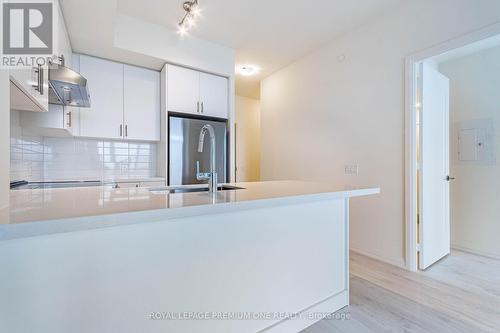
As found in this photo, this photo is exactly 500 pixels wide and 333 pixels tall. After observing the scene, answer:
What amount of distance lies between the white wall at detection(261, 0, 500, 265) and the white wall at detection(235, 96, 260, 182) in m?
1.86

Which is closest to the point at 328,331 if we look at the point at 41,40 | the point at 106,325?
the point at 106,325

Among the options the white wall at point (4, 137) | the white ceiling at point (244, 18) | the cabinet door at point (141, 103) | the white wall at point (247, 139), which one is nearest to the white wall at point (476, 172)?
the white ceiling at point (244, 18)

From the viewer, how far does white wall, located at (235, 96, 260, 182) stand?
17.5 ft

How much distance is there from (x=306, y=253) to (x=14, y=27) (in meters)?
2.06

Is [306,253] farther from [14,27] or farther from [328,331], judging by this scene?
[14,27]

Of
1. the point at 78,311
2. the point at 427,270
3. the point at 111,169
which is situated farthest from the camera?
the point at 111,169

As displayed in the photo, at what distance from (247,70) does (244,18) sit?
4.53 ft

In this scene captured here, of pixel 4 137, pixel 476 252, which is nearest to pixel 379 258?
pixel 476 252

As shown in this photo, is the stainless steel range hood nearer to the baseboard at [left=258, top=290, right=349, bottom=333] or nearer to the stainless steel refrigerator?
the stainless steel refrigerator

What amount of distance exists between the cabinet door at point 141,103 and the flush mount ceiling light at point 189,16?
0.73m

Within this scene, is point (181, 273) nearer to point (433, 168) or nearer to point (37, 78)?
point (37, 78)

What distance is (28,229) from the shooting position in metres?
0.65

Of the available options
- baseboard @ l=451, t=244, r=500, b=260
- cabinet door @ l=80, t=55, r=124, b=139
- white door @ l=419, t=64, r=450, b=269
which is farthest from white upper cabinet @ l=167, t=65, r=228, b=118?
baseboard @ l=451, t=244, r=500, b=260

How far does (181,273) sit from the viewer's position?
1092mm
